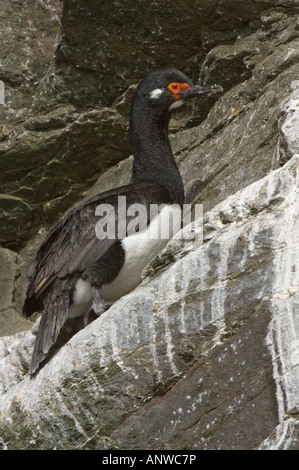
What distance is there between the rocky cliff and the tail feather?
0.66 ft

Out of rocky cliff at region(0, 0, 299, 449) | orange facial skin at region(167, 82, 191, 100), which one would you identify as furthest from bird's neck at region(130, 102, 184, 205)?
rocky cliff at region(0, 0, 299, 449)

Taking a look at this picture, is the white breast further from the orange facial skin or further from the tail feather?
the orange facial skin

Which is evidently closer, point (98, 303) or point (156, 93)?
point (98, 303)

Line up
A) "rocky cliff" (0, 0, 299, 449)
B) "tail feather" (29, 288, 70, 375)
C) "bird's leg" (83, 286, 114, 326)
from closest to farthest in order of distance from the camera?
1. "rocky cliff" (0, 0, 299, 449)
2. "tail feather" (29, 288, 70, 375)
3. "bird's leg" (83, 286, 114, 326)

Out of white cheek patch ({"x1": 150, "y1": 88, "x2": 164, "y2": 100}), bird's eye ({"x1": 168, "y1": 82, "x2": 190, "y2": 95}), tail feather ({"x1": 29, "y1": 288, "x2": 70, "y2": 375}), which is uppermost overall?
bird's eye ({"x1": 168, "y1": 82, "x2": 190, "y2": 95})

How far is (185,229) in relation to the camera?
5.35 metres

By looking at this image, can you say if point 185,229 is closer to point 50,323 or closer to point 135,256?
point 135,256

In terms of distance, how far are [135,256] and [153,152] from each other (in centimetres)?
126

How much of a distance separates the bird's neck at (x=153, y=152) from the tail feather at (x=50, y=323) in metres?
1.32

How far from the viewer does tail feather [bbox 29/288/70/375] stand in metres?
5.79

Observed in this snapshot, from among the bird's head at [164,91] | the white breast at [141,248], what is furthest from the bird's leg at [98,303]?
the bird's head at [164,91]

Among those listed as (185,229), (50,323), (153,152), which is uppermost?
(153,152)

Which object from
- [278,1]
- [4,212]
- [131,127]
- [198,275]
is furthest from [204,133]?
[198,275]

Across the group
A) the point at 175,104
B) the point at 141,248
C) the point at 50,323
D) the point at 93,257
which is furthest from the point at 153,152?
the point at 50,323
